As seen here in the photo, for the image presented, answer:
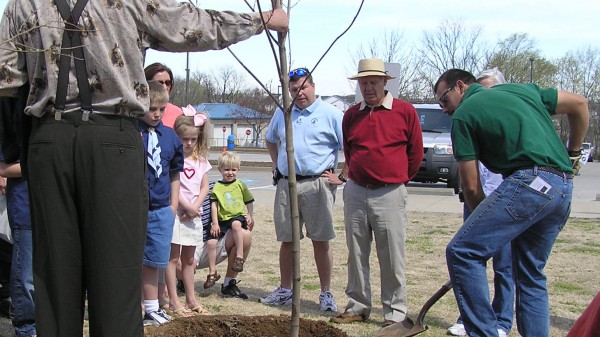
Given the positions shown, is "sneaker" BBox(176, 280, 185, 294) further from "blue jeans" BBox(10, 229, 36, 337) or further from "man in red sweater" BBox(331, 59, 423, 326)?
"blue jeans" BBox(10, 229, 36, 337)

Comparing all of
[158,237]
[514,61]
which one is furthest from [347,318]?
[514,61]

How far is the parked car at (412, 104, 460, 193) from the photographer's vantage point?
17589 mm

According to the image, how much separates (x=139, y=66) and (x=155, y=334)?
86.7 inches

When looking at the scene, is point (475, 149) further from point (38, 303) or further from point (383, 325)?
point (38, 303)

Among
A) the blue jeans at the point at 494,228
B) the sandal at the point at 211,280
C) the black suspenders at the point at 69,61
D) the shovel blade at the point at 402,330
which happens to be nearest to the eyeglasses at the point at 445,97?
the blue jeans at the point at 494,228

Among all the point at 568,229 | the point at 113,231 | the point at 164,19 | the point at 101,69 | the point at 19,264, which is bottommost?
the point at 568,229

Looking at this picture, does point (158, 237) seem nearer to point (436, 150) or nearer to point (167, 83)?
point (167, 83)

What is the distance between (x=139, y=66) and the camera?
10.1ft

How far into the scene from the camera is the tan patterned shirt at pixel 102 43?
2951 mm

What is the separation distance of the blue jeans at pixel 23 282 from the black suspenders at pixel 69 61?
204 centimetres

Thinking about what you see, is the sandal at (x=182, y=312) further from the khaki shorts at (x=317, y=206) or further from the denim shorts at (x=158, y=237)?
the khaki shorts at (x=317, y=206)

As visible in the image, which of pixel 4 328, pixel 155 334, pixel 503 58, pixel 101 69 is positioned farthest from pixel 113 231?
pixel 503 58

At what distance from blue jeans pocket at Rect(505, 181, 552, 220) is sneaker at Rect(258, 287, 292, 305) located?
2.81 m

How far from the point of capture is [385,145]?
5.83 metres
